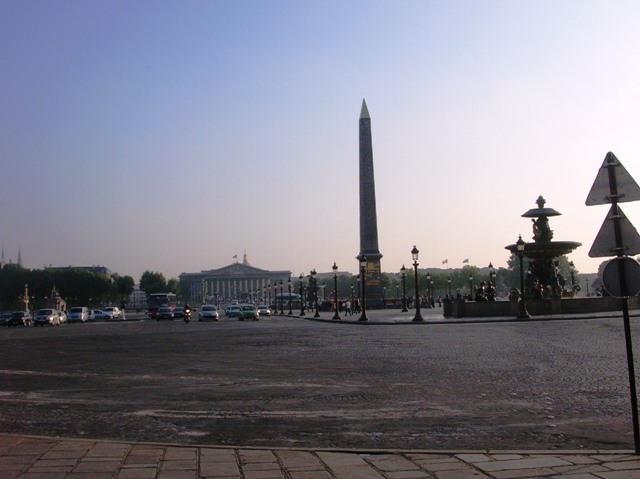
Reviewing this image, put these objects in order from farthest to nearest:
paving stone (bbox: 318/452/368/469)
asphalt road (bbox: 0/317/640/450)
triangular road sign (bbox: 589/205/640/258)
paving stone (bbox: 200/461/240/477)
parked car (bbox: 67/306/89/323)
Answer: parked car (bbox: 67/306/89/323) < asphalt road (bbox: 0/317/640/450) < triangular road sign (bbox: 589/205/640/258) < paving stone (bbox: 318/452/368/469) < paving stone (bbox: 200/461/240/477)

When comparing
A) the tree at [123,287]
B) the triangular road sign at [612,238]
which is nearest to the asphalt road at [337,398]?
the triangular road sign at [612,238]

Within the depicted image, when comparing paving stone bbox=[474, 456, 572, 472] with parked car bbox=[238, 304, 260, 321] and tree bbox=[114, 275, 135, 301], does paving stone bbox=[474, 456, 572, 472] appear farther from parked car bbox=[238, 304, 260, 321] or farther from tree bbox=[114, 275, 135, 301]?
tree bbox=[114, 275, 135, 301]

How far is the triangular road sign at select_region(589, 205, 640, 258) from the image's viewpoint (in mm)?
7586

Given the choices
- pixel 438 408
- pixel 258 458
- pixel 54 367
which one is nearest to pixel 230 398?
pixel 438 408

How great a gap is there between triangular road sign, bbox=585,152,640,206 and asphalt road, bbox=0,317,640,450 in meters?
2.50

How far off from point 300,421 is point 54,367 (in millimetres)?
9675

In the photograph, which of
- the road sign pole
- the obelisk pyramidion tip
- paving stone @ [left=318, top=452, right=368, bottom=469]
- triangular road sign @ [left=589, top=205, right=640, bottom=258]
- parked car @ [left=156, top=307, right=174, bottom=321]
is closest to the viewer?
paving stone @ [left=318, top=452, right=368, bottom=469]

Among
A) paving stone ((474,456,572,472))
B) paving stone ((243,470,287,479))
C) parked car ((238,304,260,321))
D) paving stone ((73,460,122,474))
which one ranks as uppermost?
parked car ((238,304,260,321))

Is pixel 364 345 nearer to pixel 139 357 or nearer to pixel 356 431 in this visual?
pixel 139 357

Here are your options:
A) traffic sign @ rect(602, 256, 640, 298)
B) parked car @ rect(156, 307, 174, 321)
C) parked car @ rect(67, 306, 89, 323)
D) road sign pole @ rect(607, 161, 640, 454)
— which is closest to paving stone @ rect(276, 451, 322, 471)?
road sign pole @ rect(607, 161, 640, 454)

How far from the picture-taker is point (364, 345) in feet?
75.7

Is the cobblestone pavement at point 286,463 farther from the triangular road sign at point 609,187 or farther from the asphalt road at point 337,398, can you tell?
the triangular road sign at point 609,187

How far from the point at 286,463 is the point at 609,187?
4321mm

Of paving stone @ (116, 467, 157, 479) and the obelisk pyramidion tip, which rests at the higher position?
the obelisk pyramidion tip
